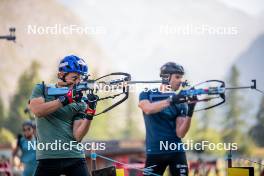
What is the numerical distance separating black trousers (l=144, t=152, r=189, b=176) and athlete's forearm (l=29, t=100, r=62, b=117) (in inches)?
81.8

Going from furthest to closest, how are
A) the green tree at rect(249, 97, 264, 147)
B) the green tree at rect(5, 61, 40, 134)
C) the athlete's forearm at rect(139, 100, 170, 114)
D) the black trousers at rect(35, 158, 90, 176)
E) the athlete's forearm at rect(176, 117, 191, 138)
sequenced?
the green tree at rect(5, 61, 40, 134) < the green tree at rect(249, 97, 264, 147) < the athlete's forearm at rect(176, 117, 191, 138) < the athlete's forearm at rect(139, 100, 170, 114) < the black trousers at rect(35, 158, 90, 176)

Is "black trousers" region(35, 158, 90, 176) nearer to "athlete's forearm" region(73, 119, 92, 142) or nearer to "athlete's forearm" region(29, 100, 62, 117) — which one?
"athlete's forearm" region(73, 119, 92, 142)

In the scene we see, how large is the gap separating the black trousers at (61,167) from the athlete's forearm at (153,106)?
4.58 ft

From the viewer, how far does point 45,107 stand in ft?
27.5

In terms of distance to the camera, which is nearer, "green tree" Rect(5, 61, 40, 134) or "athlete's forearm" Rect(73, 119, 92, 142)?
"athlete's forearm" Rect(73, 119, 92, 142)

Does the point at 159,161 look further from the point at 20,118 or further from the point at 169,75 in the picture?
the point at 20,118

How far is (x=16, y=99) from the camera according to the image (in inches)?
2591

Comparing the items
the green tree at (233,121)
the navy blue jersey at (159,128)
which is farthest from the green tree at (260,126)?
the navy blue jersey at (159,128)

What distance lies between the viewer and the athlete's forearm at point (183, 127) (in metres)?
9.85

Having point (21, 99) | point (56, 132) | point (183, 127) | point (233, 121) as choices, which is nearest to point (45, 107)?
point (56, 132)

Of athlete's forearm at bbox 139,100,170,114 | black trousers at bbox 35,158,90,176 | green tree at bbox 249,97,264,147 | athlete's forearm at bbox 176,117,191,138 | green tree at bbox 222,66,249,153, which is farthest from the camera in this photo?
green tree at bbox 222,66,249,153

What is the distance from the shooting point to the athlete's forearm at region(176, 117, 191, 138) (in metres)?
9.85

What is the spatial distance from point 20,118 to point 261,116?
96.2 ft

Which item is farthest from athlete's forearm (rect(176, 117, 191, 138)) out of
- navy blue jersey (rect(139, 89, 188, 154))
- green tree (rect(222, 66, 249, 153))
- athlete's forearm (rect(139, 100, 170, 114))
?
green tree (rect(222, 66, 249, 153))
